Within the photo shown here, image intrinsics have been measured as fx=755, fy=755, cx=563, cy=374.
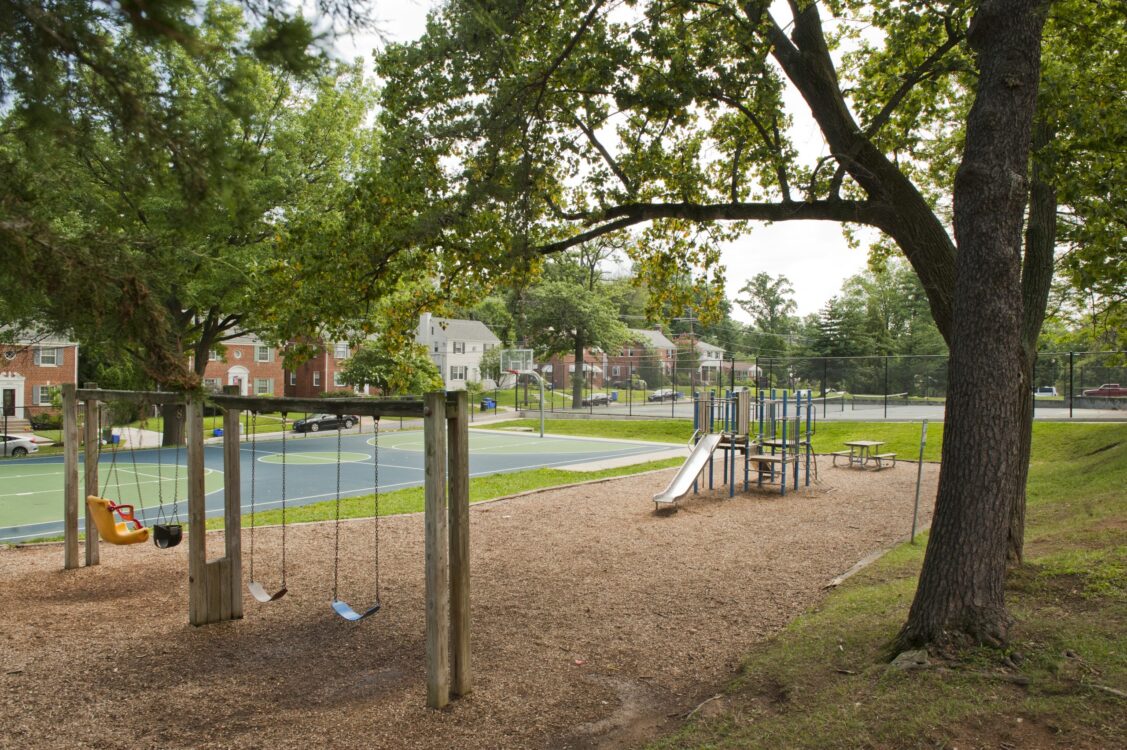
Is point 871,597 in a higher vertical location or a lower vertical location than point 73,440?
lower

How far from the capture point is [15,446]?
25.9 metres

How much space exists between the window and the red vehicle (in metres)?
48.6

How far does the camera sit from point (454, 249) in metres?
8.68

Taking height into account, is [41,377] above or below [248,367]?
below

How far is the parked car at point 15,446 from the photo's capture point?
25781mm

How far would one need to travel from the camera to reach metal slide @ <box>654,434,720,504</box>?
13734mm

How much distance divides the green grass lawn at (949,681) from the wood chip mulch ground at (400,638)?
0.52 metres

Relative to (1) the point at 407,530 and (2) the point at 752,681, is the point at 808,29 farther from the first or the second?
Result: (1) the point at 407,530

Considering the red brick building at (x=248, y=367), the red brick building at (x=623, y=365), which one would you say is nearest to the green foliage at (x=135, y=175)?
the red brick building at (x=623, y=365)

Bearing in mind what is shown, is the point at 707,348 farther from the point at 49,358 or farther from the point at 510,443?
the point at 49,358

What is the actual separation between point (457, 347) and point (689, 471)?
174 feet

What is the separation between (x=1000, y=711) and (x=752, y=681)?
64.0 inches

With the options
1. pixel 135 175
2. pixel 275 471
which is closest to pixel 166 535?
pixel 135 175

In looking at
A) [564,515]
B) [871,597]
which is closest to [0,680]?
[871,597]
